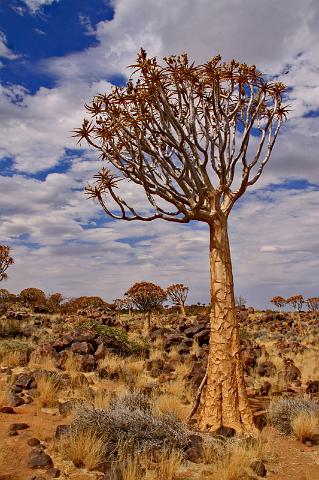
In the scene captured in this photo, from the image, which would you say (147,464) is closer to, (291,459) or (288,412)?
(291,459)

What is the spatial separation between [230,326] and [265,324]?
2226cm

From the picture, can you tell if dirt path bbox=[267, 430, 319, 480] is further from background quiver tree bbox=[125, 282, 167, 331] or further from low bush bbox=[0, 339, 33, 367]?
background quiver tree bbox=[125, 282, 167, 331]

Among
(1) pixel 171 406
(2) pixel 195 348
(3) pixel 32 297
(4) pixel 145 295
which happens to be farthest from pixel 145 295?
(1) pixel 171 406

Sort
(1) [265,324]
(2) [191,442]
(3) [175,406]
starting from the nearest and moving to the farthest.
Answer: (2) [191,442] → (3) [175,406] → (1) [265,324]

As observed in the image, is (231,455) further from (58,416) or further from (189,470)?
(58,416)

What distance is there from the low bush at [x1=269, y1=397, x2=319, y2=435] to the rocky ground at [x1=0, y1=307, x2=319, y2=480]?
19 centimetres

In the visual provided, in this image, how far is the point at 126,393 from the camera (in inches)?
357

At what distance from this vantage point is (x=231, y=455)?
6746mm

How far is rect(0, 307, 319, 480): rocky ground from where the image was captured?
630 centimetres

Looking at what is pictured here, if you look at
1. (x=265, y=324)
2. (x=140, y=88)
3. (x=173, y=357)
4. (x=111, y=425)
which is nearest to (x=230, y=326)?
(x=111, y=425)

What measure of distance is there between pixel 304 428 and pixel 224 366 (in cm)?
182

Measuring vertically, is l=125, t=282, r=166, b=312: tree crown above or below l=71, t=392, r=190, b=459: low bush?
above

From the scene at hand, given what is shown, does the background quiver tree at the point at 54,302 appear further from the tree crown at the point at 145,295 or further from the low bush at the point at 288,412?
the low bush at the point at 288,412

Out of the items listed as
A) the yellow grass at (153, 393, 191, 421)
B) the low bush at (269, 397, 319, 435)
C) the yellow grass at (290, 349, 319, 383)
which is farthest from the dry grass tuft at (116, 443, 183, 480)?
the yellow grass at (290, 349, 319, 383)
